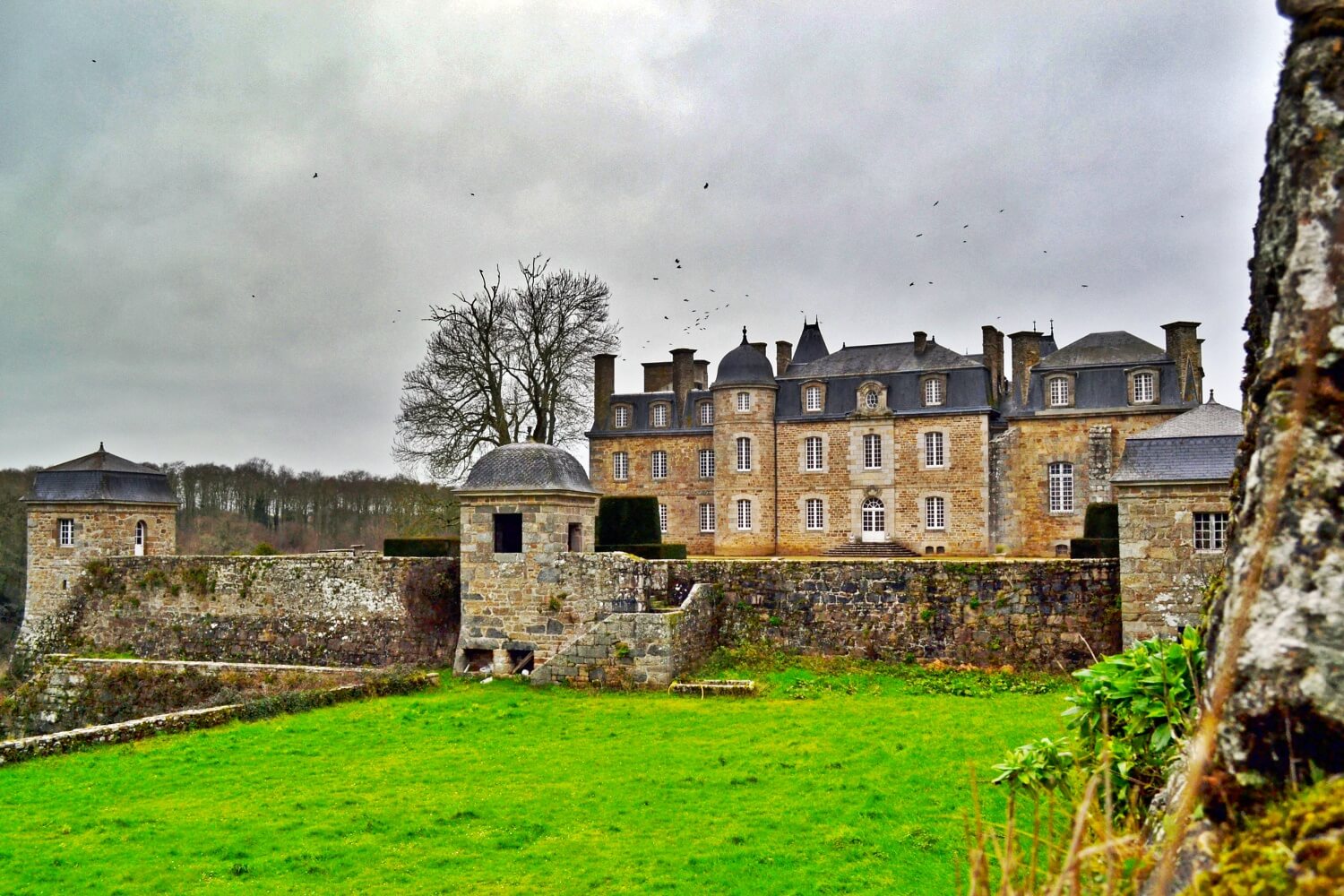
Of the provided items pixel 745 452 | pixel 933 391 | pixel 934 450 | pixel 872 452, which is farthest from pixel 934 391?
pixel 745 452

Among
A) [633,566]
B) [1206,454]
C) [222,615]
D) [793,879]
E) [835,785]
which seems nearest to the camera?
[793,879]

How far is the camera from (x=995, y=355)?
31453mm

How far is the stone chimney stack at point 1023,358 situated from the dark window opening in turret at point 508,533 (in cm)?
1788

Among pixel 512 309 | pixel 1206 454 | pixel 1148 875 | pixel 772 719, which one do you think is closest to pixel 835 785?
pixel 772 719

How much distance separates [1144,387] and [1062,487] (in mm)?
3497

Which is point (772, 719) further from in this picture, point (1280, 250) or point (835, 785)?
point (1280, 250)

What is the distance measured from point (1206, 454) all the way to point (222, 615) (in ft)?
55.1

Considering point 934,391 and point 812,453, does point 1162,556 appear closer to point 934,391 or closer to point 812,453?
point 934,391

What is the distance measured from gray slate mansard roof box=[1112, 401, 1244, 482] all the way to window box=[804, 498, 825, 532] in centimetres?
1842

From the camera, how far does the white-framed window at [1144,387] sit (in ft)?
91.8

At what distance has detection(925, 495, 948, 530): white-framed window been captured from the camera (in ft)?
100

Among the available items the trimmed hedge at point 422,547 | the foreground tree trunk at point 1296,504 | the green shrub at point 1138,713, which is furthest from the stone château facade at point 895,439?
the foreground tree trunk at point 1296,504

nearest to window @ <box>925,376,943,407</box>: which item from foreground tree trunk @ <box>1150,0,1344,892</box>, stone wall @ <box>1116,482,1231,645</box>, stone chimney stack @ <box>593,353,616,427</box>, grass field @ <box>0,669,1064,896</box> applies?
stone chimney stack @ <box>593,353,616,427</box>

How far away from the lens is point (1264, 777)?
6.34 feet
